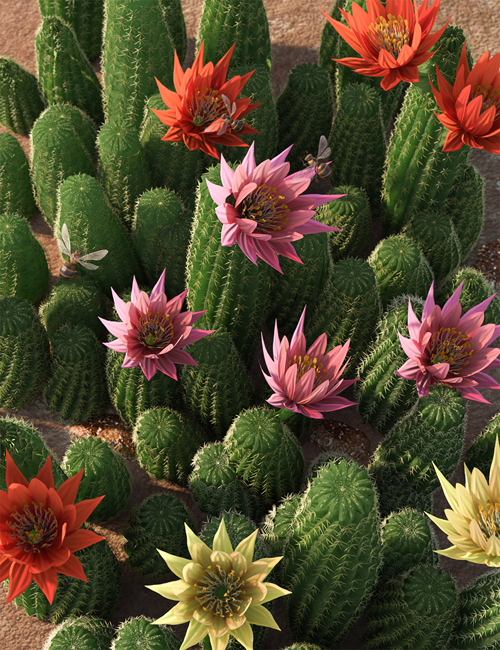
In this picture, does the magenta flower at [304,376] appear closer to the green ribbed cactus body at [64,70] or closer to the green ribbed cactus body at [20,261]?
the green ribbed cactus body at [20,261]

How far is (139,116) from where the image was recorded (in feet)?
15.1

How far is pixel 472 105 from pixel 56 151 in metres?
2.23

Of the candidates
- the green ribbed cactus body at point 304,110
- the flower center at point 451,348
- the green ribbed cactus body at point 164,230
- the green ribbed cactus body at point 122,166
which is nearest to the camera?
the flower center at point 451,348

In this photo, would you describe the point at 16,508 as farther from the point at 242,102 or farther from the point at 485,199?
the point at 485,199

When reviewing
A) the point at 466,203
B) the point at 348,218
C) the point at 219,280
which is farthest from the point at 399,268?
the point at 219,280

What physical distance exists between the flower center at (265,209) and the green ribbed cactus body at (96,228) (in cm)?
111

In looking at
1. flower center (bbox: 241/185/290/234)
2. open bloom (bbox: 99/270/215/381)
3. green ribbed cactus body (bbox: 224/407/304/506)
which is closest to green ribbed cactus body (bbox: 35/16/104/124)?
open bloom (bbox: 99/270/215/381)

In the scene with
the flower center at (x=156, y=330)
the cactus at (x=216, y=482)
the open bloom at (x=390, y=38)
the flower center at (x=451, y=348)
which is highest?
the open bloom at (x=390, y=38)

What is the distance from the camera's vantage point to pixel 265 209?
3137 mm

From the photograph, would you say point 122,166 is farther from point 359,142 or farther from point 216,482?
point 216,482

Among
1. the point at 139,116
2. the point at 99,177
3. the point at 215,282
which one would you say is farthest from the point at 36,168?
the point at 215,282

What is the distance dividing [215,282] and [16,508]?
52.1 inches

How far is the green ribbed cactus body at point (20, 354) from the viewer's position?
375 cm

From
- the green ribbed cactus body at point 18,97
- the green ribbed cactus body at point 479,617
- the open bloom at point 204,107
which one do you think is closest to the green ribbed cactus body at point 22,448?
the open bloom at point 204,107
